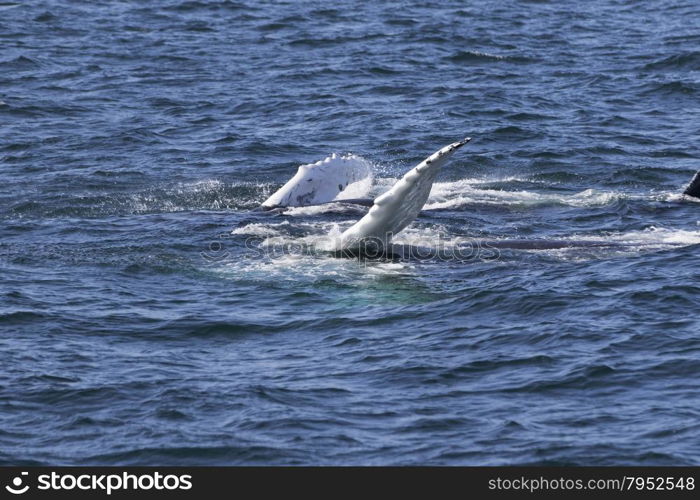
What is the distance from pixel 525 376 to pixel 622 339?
2.07m

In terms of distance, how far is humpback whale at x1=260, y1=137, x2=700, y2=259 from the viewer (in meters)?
20.8

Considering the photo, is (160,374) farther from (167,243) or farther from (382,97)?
(382,97)

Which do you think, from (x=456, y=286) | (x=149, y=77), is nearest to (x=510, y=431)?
(x=456, y=286)

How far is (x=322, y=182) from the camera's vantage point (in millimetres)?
28266

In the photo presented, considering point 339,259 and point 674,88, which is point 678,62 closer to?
point 674,88

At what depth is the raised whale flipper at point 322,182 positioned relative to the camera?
2764cm

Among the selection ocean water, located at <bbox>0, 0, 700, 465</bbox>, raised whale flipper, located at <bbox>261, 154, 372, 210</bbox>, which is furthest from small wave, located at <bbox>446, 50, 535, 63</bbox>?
raised whale flipper, located at <bbox>261, 154, 372, 210</bbox>

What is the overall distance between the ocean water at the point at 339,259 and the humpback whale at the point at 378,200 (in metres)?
0.39
